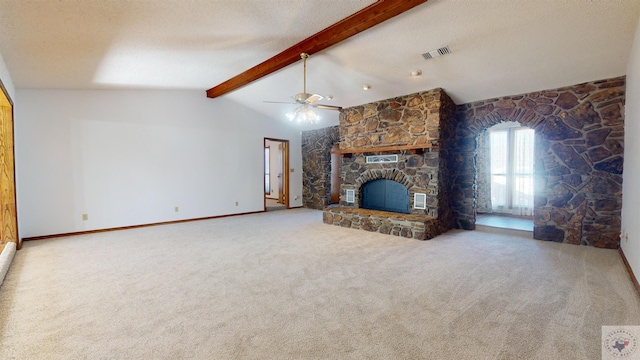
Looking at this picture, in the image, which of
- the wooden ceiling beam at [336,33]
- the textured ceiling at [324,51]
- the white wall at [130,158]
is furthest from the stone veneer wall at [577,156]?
the white wall at [130,158]

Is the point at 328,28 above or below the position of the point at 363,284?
above

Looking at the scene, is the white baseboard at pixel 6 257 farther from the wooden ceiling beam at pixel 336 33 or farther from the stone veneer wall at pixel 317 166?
the stone veneer wall at pixel 317 166

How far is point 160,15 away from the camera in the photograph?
278cm

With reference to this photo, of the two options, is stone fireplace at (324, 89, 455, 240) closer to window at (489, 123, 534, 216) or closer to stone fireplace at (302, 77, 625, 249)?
stone fireplace at (302, 77, 625, 249)

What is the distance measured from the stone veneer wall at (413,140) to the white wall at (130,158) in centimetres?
278

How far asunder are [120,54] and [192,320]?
134 inches

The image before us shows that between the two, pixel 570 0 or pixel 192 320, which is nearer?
pixel 192 320

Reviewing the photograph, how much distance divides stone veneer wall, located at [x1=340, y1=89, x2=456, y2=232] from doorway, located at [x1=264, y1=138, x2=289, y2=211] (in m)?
2.62

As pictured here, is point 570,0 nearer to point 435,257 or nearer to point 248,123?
point 435,257

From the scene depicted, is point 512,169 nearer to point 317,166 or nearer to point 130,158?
point 317,166

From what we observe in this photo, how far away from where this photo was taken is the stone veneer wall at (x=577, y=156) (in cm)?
392

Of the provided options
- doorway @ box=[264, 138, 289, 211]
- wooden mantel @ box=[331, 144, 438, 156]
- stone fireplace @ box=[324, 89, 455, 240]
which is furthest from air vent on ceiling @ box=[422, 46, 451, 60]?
doorway @ box=[264, 138, 289, 211]

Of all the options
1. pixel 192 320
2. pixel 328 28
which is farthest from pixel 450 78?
pixel 192 320

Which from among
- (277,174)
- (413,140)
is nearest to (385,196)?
(413,140)
